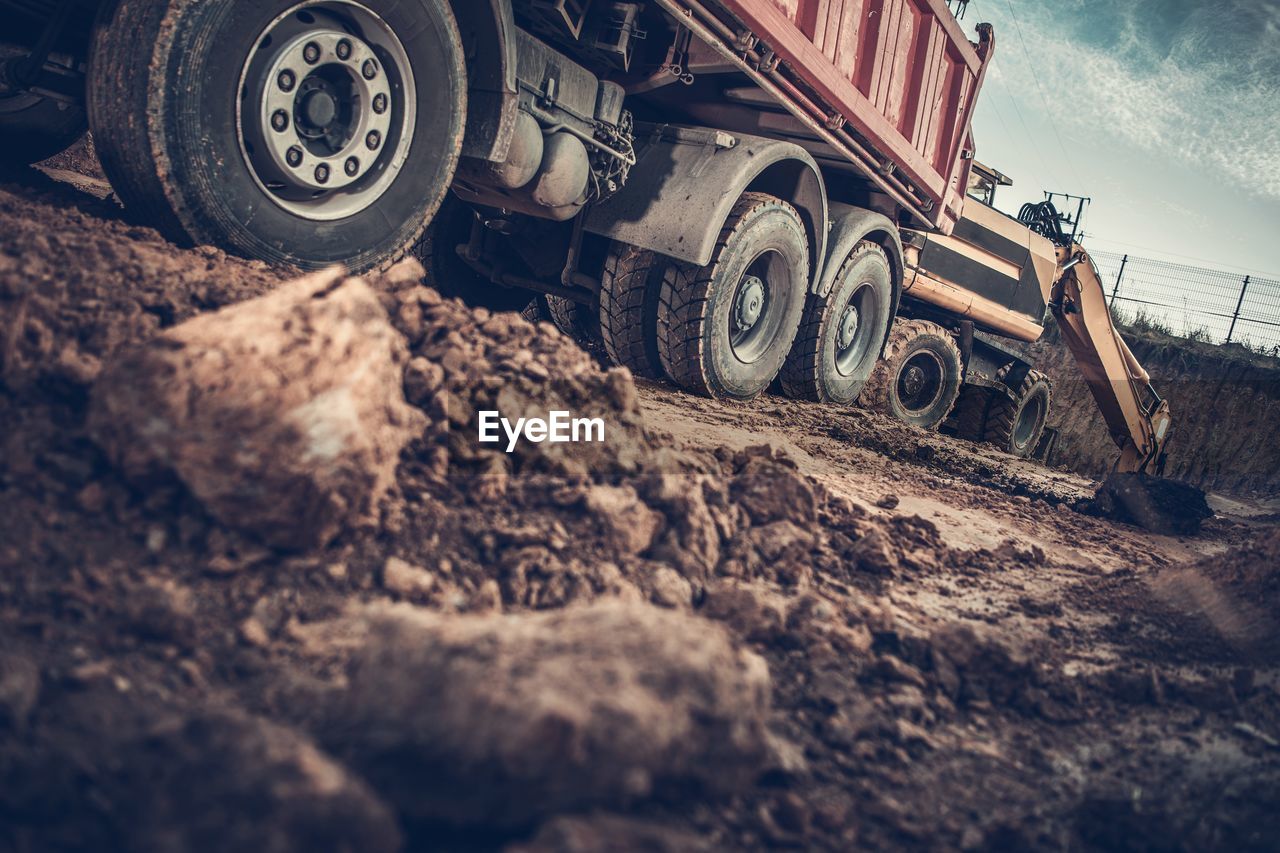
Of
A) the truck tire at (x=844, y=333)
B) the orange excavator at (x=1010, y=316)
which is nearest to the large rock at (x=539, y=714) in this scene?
the truck tire at (x=844, y=333)

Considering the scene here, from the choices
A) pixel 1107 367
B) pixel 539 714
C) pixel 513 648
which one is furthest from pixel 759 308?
pixel 1107 367

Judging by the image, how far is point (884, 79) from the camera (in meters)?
5.64

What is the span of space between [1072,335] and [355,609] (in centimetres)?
906

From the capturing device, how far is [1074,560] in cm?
449

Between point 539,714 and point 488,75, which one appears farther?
point 488,75

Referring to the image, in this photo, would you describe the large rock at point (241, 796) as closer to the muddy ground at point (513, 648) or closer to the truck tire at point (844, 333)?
the muddy ground at point (513, 648)

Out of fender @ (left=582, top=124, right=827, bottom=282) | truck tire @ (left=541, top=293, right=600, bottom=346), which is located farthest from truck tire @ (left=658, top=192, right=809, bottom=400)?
truck tire @ (left=541, top=293, right=600, bottom=346)

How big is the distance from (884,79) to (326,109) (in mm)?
3857

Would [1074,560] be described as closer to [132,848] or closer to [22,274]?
[132,848]

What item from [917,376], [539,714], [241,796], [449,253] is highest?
[449,253]

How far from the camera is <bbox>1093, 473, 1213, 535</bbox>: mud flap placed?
20.4 ft

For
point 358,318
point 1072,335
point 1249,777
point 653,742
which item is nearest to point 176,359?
point 358,318

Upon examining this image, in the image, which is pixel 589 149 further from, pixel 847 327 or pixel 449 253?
pixel 847 327

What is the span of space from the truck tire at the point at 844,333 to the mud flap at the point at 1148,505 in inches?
79.0
